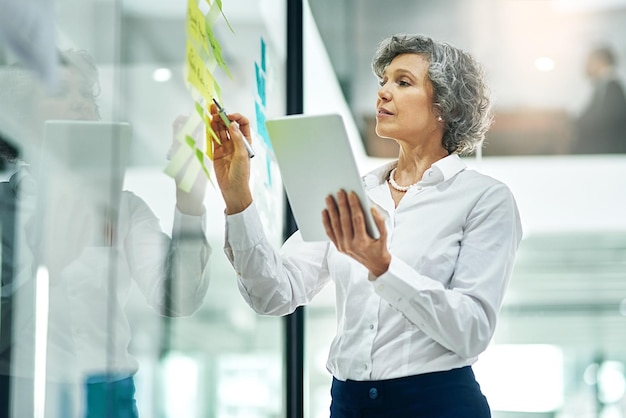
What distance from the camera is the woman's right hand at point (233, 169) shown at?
173 cm

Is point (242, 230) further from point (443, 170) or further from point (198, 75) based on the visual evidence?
point (443, 170)

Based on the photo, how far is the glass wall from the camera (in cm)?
110

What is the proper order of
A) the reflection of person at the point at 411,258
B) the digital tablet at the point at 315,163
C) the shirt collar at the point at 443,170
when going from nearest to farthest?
the digital tablet at the point at 315,163, the reflection of person at the point at 411,258, the shirt collar at the point at 443,170

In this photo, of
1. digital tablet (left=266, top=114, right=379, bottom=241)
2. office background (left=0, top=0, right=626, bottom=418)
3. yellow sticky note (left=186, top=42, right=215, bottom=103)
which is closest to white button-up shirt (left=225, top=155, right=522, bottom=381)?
digital tablet (left=266, top=114, right=379, bottom=241)

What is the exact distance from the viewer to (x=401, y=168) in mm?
2002

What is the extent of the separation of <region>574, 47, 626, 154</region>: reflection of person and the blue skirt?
1708mm

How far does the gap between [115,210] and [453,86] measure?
81 centimetres

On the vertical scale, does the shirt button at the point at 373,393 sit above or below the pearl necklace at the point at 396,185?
below

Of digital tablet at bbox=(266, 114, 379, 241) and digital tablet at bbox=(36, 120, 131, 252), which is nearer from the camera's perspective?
→ digital tablet at bbox=(36, 120, 131, 252)

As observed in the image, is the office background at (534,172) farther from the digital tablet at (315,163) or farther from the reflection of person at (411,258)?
the digital tablet at (315,163)

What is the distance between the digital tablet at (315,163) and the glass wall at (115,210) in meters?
0.21

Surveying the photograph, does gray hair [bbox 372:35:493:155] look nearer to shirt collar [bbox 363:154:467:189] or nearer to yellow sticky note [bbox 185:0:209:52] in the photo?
shirt collar [bbox 363:154:467:189]

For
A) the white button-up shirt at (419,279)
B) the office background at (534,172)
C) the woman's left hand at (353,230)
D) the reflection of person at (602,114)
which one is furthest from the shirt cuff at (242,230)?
the reflection of person at (602,114)

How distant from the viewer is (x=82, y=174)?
1.31 metres
